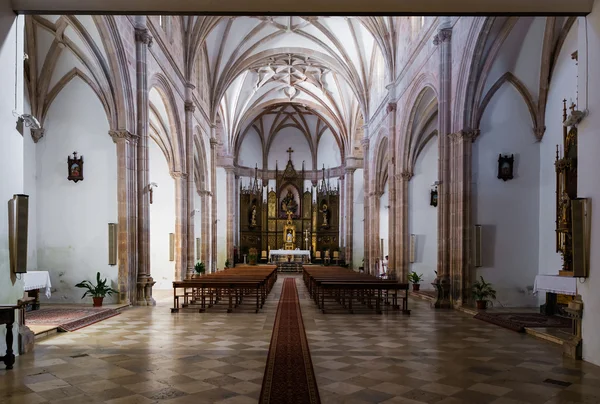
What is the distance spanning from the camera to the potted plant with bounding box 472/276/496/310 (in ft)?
40.6

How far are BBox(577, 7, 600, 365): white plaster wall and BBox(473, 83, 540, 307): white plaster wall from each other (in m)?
5.74

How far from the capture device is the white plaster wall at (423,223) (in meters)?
19.7

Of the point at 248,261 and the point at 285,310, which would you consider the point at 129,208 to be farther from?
the point at 248,261

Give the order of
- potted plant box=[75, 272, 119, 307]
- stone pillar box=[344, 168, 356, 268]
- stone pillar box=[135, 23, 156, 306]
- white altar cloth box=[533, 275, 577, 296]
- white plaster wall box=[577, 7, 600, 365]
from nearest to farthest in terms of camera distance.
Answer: white plaster wall box=[577, 7, 600, 365]
white altar cloth box=[533, 275, 577, 296]
potted plant box=[75, 272, 119, 307]
stone pillar box=[135, 23, 156, 306]
stone pillar box=[344, 168, 356, 268]

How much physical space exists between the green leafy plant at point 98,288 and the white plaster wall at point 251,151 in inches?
1091

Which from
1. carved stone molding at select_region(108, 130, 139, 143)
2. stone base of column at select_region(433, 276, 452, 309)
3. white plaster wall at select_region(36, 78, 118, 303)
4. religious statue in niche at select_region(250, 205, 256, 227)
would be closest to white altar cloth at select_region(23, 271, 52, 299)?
white plaster wall at select_region(36, 78, 118, 303)

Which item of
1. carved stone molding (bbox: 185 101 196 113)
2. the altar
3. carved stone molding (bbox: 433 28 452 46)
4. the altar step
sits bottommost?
the altar step

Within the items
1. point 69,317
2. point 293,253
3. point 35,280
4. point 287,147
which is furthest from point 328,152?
point 69,317

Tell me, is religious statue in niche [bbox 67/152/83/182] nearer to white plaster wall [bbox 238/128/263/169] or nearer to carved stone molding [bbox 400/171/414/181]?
carved stone molding [bbox 400/171/414/181]

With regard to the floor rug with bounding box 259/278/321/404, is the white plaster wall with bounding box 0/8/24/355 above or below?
above

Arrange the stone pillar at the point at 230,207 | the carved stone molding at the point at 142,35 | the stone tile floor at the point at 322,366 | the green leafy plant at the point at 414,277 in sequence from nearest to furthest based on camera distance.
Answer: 1. the stone tile floor at the point at 322,366
2. the carved stone molding at the point at 142,35
3. the green leafy plant at the point at 414,277
4. the stone pillar at the point at 230,207

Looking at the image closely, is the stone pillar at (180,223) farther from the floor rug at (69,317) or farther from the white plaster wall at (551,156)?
the white plaster wall at (551,156)

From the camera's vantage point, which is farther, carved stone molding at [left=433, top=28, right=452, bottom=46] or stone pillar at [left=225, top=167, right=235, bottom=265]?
stone pillar at [left=225, top=167, right=235, bottom=265]

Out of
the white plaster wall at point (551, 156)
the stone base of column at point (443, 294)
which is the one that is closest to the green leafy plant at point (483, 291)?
the stone base of column at point (443, 294)
